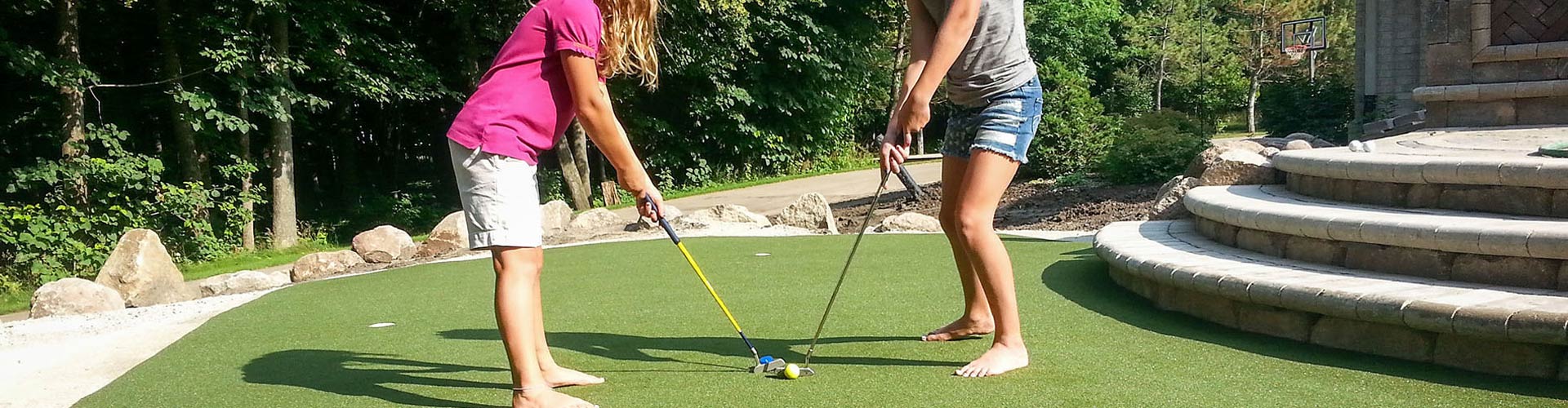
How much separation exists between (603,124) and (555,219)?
25.3ft

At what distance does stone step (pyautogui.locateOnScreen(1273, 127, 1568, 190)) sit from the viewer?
4109 millimetres

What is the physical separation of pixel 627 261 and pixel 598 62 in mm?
3922

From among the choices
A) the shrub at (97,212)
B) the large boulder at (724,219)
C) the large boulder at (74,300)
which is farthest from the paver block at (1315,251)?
the shrub at (97,212)

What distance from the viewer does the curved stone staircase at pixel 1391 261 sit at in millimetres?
3318

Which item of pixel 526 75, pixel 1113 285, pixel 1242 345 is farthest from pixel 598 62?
pixel 1113 285

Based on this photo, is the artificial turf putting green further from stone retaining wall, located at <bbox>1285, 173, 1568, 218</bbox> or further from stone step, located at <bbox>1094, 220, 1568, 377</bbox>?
stone retaining wall, located at <bbox>1285, 173, 1568, 218</bbox>

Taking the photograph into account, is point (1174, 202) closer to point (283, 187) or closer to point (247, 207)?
point (283, 187)

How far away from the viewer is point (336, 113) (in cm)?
1842

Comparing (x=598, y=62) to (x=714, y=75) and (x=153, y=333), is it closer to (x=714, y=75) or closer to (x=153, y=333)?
(x=153, y=333)

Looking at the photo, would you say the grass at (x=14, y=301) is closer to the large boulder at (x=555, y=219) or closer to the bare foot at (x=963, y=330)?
the large boulder at (x=555, y=219)

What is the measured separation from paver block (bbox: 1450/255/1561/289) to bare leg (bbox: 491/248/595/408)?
2.90 m

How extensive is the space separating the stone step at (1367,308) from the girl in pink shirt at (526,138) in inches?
84.6

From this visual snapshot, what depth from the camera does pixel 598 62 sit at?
3.27 m

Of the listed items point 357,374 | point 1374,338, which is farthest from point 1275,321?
point 357,374
